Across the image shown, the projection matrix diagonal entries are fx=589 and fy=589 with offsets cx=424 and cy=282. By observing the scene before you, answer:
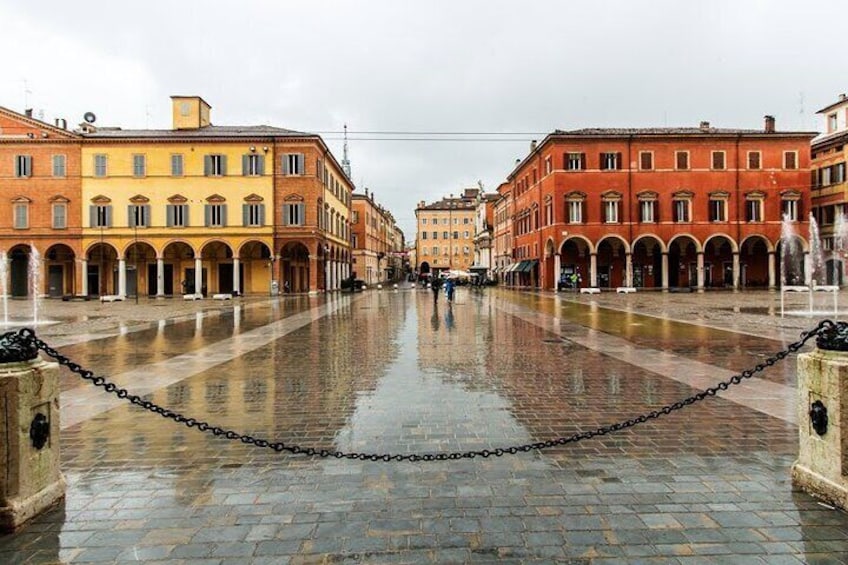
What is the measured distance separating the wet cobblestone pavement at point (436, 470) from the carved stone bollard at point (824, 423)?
158 mm

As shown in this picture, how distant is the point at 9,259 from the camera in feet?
155

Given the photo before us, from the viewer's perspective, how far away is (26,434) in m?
4.26

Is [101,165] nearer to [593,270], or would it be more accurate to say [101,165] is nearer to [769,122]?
[593,270]

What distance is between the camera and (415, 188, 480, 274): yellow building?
115375mm

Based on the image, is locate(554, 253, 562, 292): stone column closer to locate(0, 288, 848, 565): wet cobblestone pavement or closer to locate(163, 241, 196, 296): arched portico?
locate(163, 241, 196, 296): arched portico

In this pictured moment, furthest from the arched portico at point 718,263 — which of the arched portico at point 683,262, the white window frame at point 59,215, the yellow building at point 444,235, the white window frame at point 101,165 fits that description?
the yellow building at point 444,235

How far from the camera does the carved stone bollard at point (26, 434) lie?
4168 millimetres

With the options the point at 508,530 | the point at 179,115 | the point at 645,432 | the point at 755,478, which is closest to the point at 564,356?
the point at 645,432

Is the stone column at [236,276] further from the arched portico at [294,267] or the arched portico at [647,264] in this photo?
the arched portico at [647,264]

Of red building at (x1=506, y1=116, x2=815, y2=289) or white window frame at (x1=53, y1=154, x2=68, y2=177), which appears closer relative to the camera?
white window frame at (x1=53, y1=154, x2=68, y2=177)

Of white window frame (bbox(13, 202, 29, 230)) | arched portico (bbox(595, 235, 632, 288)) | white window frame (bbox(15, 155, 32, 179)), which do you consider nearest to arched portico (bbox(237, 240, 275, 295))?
white window frame (bbox(13, 202, 29, 230))

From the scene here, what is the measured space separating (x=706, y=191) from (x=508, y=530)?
50760 millimetres

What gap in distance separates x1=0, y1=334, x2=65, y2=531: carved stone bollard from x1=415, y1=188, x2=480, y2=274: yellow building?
110 meters

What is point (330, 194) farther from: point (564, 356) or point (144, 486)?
point (144, 486)
